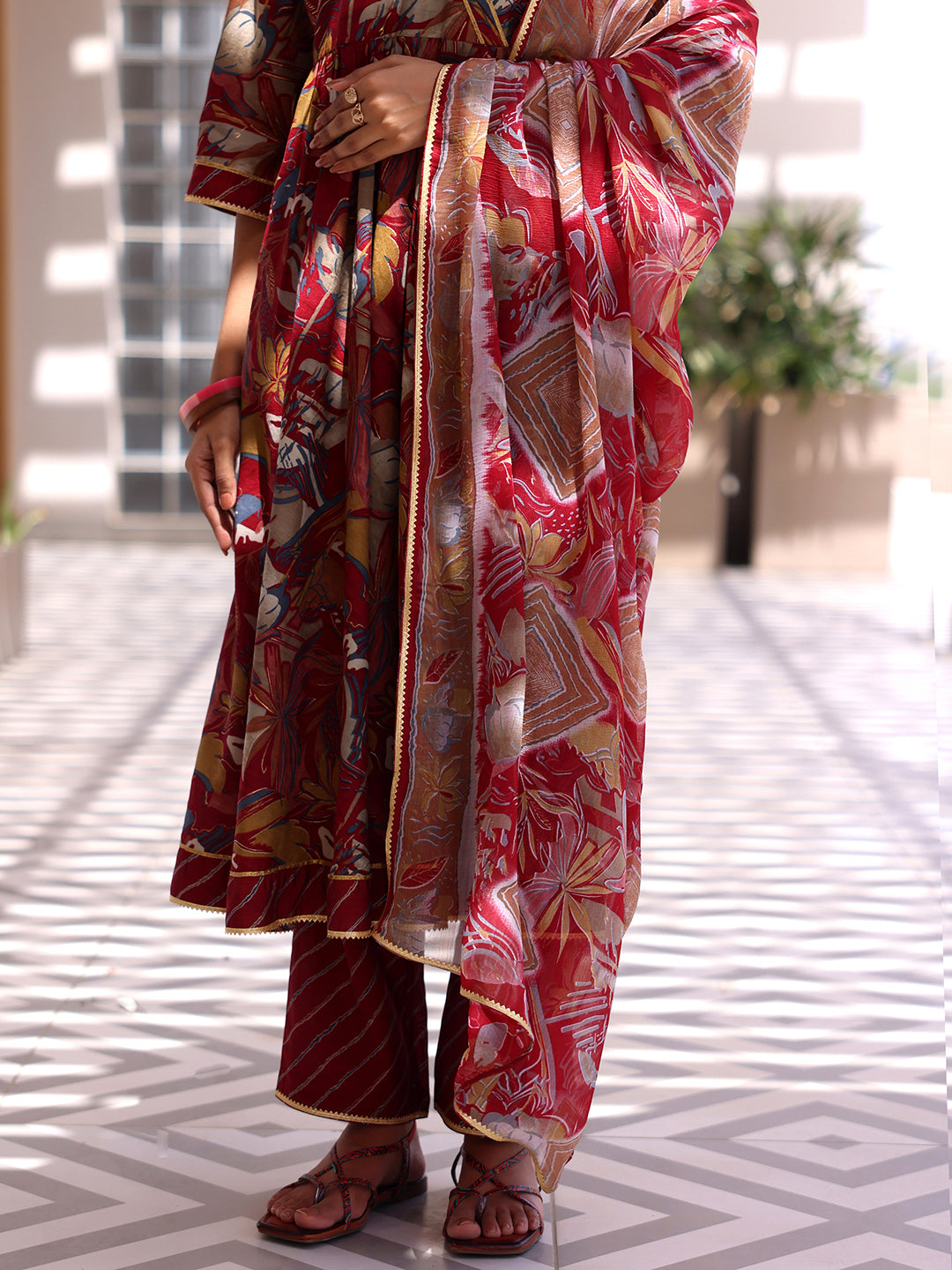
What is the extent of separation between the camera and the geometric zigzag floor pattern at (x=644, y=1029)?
4.80 ft

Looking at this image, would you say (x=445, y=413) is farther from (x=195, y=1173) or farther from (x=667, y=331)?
(x=195, y=1173)

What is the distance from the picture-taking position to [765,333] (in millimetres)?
7379

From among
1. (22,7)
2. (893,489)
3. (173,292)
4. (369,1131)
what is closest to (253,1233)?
(369,1131)

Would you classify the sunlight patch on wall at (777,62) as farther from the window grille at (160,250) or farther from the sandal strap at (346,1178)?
the sandal strap at (346,1178)

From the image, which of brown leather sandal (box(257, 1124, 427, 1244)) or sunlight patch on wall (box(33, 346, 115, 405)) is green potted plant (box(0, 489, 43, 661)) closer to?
brown leather sandal (box(257, 1124, 427, 1244))

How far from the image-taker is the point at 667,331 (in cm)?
137

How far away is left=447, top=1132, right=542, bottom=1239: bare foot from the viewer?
1396mm

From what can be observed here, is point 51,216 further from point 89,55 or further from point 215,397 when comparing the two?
point 215,397

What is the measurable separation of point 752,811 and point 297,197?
7.11 ft

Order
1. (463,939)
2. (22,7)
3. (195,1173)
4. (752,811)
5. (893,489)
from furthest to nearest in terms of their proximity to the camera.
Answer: (22,7) → (893,489) → (752,811) → (195,1173) → (463,939)

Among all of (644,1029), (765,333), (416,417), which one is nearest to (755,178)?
(765,333)

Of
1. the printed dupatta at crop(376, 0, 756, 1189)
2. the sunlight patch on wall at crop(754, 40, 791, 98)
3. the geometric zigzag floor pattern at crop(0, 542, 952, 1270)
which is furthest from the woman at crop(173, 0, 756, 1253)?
the sunlight patch on wall at crop(754, 40, 791, 98)

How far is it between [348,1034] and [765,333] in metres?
6.50

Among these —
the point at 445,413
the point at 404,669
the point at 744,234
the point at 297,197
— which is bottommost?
the point at 404,669
